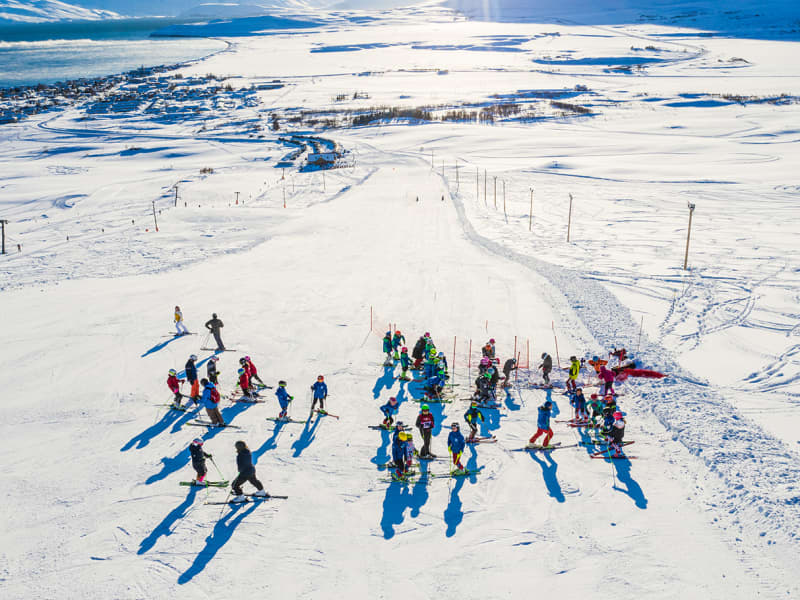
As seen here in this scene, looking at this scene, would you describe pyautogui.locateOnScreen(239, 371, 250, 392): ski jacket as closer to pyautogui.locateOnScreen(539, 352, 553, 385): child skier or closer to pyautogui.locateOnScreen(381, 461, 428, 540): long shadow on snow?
pyautogui.locateOnScreen(381, 461, 428, 540): long shadow on snow

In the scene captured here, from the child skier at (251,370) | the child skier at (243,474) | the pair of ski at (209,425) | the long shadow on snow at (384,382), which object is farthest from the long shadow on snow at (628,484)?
the child skier at (251,370)

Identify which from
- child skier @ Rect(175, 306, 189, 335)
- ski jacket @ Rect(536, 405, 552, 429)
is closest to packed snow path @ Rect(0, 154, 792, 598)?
child skier @ Rect(175, 306, 189, 335)

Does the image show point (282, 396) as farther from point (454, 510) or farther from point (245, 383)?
point (454, 510)

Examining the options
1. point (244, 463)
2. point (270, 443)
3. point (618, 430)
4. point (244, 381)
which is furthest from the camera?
point (244, 381)

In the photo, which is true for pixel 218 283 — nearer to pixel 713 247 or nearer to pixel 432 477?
pixel 432 477

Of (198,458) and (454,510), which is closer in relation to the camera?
(454,510)

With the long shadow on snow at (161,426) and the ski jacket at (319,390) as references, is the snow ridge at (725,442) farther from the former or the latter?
the long shadow on snow at (161,426)

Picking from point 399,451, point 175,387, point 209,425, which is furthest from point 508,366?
point 175,387

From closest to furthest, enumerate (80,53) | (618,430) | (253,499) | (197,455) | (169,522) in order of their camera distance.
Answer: (169,522), (253,499), (197,455), (618,430), (80,53)
